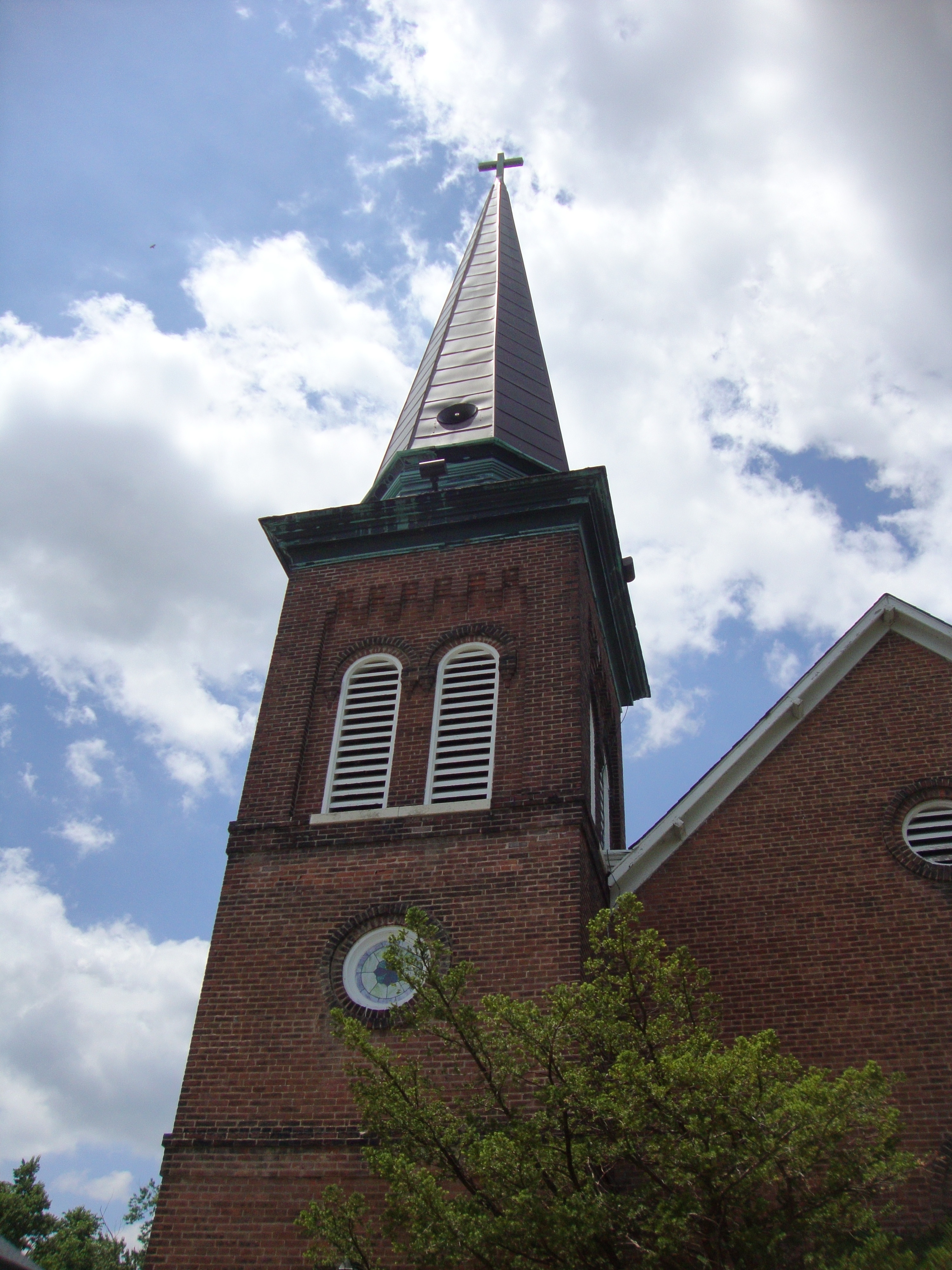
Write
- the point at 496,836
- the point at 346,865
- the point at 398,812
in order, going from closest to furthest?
the point at 496,836 < the point at 346,865 < the point at 398,812

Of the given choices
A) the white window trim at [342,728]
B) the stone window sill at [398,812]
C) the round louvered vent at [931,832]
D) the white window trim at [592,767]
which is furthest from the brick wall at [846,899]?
the white window trim at [342,728]

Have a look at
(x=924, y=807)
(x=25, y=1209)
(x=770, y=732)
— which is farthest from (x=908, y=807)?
(x=25, y=1209)

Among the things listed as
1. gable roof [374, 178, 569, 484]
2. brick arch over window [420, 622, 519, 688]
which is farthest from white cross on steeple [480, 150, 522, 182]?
brick arch over window [420, 622, 519, 688]

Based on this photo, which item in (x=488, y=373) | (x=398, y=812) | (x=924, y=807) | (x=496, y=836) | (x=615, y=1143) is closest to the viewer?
(x=615, y=1143)

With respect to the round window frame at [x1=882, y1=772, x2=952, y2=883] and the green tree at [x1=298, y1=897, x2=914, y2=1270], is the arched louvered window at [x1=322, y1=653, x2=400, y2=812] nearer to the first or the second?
the green tree at [x1=298, y1=897, x2=914, y2=1270]

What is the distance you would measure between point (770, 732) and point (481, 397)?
8.81 metres

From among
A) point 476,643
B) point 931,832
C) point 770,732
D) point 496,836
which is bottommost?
point 496,836

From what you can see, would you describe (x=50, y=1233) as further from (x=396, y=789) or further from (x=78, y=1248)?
(x=396, y=789)

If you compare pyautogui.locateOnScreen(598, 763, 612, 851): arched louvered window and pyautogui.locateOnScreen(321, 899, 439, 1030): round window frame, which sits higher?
pyautogui.locateOnScreen(598, 763, 612, 851): arched louvered window

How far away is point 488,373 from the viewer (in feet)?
66.8

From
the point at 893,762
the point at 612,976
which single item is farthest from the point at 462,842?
the point at 893,762

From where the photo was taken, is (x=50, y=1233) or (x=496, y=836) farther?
(x=50, y=1233)

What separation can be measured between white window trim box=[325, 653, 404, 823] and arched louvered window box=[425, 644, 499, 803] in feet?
1.68

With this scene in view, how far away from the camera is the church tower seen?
11117 millimetres
